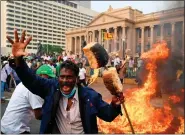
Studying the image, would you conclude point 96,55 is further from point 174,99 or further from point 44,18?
point 44,18

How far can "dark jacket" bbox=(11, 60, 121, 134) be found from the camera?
239 centimetres

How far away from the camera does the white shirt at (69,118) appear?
94.9 inches

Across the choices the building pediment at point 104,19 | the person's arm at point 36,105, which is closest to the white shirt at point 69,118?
the person's arm at point 36,105

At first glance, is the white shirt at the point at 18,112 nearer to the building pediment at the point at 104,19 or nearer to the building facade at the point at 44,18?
the building pediment at the point at 104,19

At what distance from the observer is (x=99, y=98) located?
2.52 meters

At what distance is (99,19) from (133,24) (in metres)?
8.03

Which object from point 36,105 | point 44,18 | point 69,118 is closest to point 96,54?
point 69,118

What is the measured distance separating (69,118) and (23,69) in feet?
1.92

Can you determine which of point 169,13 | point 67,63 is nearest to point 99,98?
point 67,63

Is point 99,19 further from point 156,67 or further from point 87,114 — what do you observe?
point 87,114

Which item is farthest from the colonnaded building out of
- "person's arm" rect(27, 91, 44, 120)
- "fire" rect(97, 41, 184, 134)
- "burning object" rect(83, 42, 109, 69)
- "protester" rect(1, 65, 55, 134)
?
"burning object" rect(83, 42, 109, 69)

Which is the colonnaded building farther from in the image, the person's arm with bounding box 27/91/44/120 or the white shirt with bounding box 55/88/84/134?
the white shirt with bounding box 55/88/84/134

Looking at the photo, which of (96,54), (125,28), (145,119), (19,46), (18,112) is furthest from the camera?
(125,28)

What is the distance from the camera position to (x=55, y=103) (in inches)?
93.7
